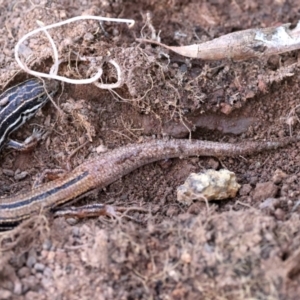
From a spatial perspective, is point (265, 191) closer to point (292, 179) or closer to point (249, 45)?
point (292, 179)

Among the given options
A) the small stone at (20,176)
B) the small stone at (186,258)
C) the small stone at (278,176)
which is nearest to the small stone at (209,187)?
the small stone at (278,176)

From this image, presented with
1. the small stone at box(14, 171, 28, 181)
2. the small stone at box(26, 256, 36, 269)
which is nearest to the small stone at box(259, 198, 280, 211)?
the small stone at box(26, 256, 36, 269)

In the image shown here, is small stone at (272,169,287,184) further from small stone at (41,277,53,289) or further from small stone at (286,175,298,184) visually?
small stone at (41,277,53,289)

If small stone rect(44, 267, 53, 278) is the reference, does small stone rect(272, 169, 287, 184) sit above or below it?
above

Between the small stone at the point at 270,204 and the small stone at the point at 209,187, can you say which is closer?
the small stone at the point at 270,204

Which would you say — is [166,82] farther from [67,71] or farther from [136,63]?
[67,71]

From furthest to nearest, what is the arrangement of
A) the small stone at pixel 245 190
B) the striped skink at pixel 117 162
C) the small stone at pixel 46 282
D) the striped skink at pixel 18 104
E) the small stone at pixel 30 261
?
the striped skink at pixel 18 104
the striped skink at pixel 117 162
the small stone at pixel 245 190
the small stone at pixel 30 261
the small stone at pixel 46 282

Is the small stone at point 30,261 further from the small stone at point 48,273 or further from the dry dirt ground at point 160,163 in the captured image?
the small stone at point 48,273

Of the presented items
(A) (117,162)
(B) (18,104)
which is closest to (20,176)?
(B) (18,104)
